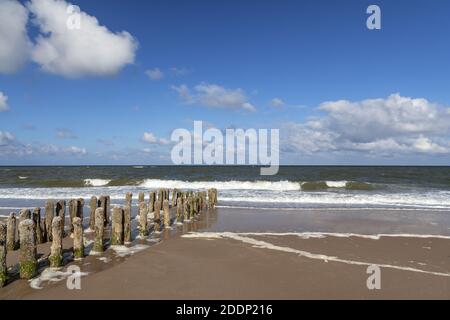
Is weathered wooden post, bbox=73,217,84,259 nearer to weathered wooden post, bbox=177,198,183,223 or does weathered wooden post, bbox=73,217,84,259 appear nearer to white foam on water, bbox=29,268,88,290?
white foam on water, bbox=29,268,88,290

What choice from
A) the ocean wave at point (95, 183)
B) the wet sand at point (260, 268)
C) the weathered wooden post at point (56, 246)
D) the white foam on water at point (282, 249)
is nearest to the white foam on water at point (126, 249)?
the wet sand at point (260, 268)

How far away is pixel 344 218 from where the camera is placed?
1577 centimetres

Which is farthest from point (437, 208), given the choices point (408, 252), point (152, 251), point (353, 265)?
point (152, 251)

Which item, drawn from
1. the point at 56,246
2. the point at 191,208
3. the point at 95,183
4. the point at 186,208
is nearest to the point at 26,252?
the point at 56,246

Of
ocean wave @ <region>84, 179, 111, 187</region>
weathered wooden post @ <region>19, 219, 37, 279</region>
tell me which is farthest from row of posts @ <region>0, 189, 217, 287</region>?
ocean wave @ <region>84, 179, 111, 187</region>

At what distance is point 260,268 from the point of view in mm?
8016

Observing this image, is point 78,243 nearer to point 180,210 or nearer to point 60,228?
point 60,228

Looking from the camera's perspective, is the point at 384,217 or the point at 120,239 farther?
the point at 384,217

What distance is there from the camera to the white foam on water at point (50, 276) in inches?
268

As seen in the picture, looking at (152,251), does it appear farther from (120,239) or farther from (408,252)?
(408,252)

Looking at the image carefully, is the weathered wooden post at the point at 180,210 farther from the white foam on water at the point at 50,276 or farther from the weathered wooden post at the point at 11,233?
the white foam on water at the point at 50,276

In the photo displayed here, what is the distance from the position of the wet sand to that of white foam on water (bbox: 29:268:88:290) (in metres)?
0.12
